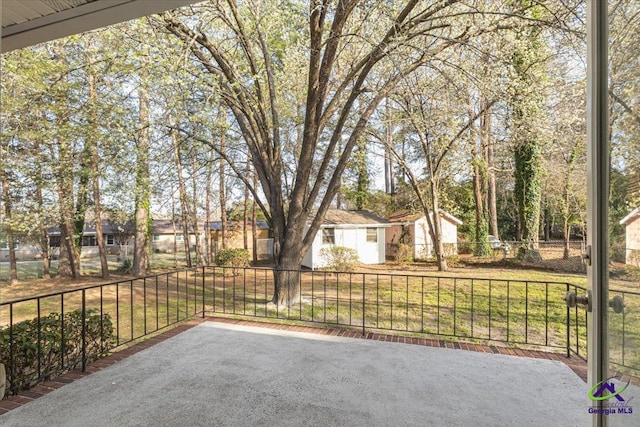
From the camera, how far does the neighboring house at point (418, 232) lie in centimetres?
1424

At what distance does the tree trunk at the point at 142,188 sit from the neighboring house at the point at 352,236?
5.64m

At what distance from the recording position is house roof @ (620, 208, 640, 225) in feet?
3.00

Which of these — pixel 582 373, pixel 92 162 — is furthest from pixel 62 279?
pixel 582 373

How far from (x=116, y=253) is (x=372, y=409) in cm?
1539

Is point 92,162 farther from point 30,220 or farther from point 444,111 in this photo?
point 444,111

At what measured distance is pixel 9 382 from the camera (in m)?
2.40

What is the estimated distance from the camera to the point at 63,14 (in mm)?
1506

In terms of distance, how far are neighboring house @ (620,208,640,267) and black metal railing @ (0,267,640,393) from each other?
0.10 m

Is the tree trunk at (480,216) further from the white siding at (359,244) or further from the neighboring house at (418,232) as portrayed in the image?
the white siding at (359,244)

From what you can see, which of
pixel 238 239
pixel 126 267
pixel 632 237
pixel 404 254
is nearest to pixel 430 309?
pixel 632 237

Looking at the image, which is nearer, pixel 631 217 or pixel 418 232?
pixel 631 217

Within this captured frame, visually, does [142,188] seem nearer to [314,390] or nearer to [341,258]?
[314,390]

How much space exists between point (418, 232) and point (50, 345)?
44.8ft

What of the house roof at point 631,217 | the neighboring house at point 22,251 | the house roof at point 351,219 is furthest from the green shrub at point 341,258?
the house roof at point 631,217
